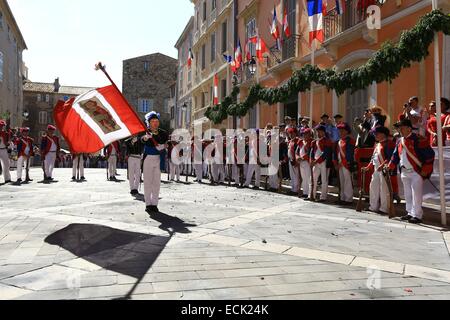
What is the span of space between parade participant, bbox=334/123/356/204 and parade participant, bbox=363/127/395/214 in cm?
98

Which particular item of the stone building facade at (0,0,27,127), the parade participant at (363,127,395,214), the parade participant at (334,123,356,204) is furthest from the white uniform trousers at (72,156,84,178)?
the stone building facade at (0,0,27,127)

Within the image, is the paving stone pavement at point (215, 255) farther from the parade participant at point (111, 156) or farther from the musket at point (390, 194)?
the parade participant at point (111, 156)

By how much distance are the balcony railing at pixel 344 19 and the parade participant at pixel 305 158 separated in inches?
175

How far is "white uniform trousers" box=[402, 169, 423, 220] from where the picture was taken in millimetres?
7297

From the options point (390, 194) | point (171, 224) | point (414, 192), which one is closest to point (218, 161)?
point (390, 194)

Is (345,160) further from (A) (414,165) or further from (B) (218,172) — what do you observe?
(B) (218,172)

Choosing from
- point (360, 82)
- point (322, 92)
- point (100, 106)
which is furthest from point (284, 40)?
point (100, 106)

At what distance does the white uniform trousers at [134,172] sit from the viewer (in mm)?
11422

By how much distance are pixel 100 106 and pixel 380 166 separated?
5439mm

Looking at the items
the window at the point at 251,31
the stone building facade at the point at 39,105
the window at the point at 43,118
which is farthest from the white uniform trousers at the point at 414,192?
the window at the point at 43,118

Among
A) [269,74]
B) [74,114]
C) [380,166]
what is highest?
[269,74]

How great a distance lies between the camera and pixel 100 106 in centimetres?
672

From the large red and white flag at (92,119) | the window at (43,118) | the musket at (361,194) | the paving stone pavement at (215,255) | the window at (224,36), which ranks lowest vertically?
the paving stone pavement at (215,255)
